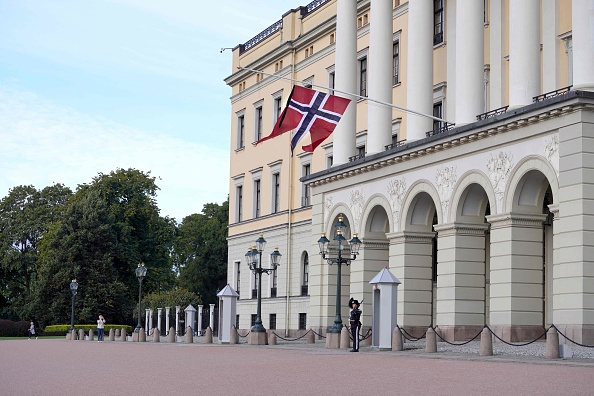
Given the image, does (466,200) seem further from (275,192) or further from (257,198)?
(257,198)

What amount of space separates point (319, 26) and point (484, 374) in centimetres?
3842

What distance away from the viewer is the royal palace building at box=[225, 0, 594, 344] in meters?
31.5

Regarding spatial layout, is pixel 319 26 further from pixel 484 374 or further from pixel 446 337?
pixel 484 374

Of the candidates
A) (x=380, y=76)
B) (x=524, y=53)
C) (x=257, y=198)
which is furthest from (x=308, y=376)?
(x=257, y=198)

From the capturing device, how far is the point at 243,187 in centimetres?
6725

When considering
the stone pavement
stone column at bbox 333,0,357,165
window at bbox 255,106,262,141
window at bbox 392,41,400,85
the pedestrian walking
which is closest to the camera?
the stone pavement

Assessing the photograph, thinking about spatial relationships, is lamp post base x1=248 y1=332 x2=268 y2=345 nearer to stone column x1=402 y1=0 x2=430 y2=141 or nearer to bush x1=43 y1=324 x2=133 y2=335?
stone column x1=402 y1=0 x2=430 y2=141

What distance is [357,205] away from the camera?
44719 millimetres

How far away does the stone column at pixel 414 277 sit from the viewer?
133ft

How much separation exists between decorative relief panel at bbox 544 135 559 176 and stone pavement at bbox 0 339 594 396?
290 inches

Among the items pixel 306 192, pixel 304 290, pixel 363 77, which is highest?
pixel 363 77

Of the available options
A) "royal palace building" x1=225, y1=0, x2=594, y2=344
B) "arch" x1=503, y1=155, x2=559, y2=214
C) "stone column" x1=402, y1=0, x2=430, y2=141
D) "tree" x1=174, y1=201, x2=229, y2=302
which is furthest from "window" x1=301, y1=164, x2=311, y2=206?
"tree" x1=174, y1=201, x2=229, y2=302

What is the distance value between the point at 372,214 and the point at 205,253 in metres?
61.5

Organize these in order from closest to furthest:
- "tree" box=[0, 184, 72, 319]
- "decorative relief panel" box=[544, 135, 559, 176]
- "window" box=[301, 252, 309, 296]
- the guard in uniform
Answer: "decorative relief panel" box=[544, 135, 559, 176] → the guard in uniform → "window" box=[301, 252, 309, 296] → "tree" box=[0, 184, 72, 319]
